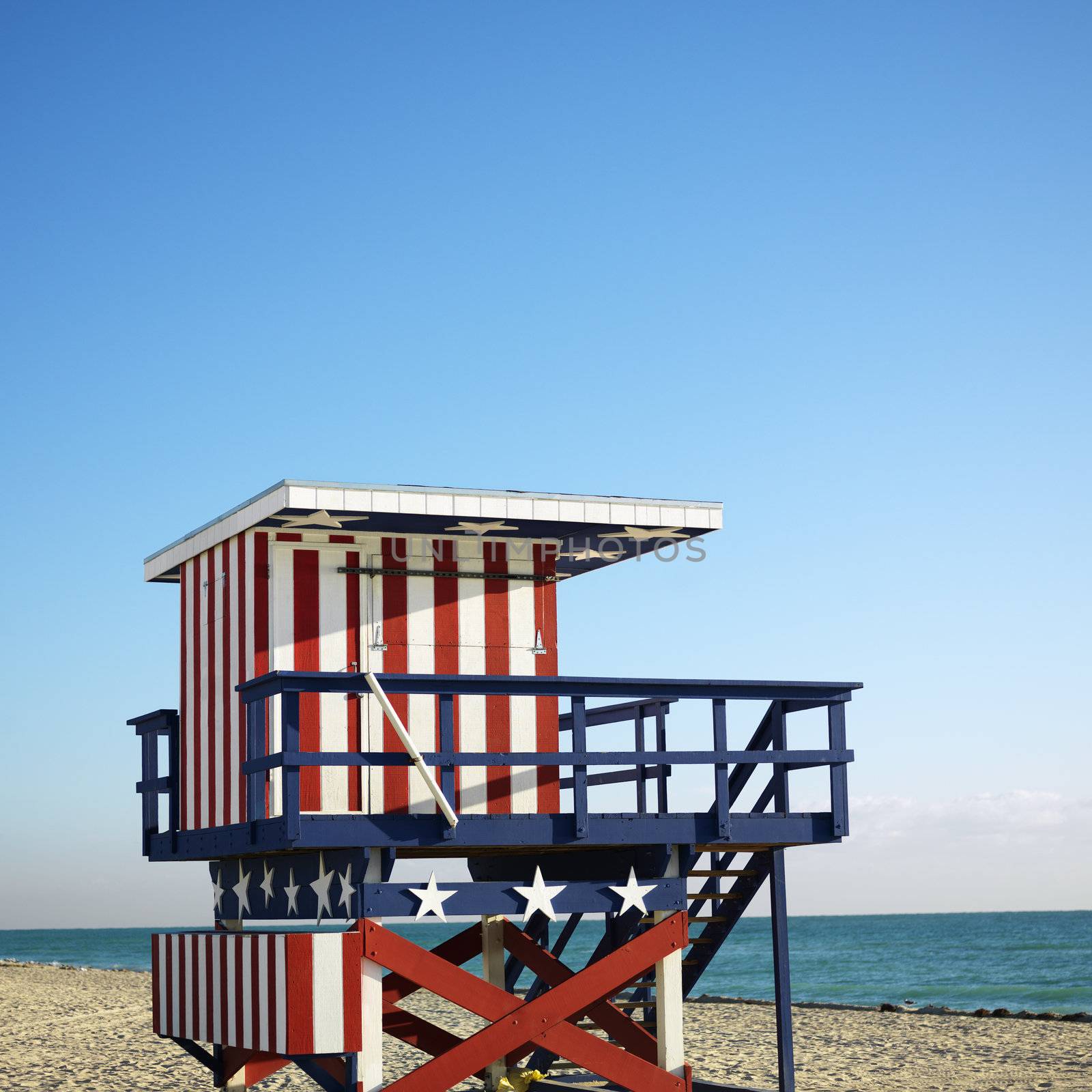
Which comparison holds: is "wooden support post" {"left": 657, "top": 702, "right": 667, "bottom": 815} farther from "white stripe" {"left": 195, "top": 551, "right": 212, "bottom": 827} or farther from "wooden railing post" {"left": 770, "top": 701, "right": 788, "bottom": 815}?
"white stripe" {"left": 195, "top": 551, "right": 212, "bottom": 827}

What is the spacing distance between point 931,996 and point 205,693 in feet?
153

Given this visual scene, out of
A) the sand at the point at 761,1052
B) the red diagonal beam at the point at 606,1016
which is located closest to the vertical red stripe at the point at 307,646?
the red diagonal beam at the point at 606,1016

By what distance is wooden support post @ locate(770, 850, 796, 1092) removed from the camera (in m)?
12.7

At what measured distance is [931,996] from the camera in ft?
178

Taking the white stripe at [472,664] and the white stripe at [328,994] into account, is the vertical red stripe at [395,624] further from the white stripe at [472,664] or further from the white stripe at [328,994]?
the white stripe at [328,994]

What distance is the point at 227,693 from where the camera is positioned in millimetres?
12445

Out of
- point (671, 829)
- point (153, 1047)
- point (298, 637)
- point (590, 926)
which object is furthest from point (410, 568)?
point (590, 926)

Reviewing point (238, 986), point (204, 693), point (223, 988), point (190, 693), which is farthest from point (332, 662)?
point (223, 988)

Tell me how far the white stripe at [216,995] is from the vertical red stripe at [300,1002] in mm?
1419

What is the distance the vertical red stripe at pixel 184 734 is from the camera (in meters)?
13.3

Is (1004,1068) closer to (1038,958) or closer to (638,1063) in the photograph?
(638,1063)

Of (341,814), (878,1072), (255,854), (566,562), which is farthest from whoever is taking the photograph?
(878,1072)

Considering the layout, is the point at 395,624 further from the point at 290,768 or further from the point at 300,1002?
the point at 300,1002

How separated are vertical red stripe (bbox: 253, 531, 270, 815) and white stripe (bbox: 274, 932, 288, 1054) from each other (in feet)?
7.05
